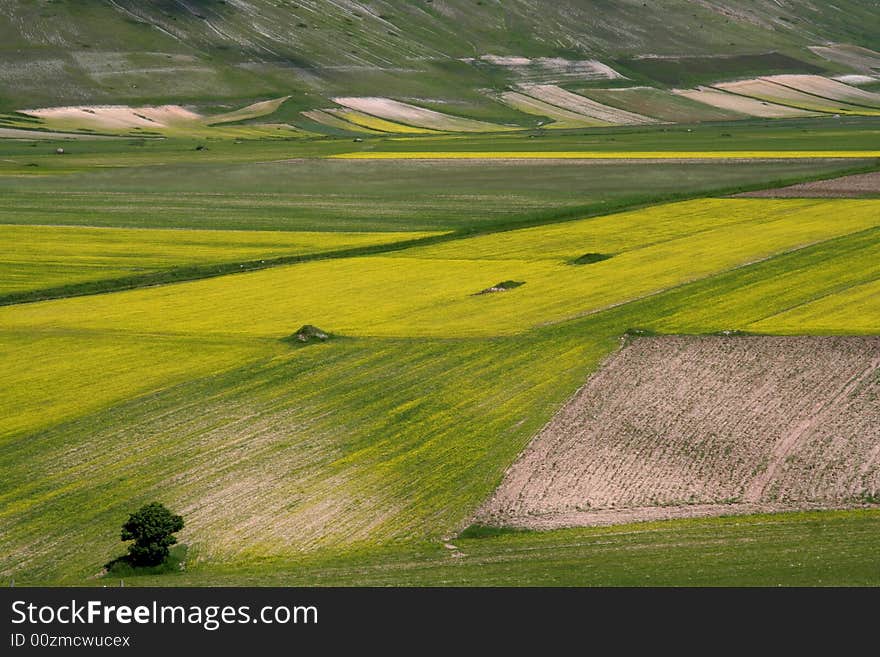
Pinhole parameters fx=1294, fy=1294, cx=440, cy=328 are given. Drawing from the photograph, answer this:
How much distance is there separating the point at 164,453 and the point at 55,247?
44.6 m

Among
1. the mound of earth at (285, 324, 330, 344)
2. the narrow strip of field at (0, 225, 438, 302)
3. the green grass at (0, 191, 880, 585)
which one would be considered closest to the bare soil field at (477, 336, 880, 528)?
the green grass at (0, 191, 880, 585)

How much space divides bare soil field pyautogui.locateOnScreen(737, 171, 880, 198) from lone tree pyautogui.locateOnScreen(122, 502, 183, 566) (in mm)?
75811

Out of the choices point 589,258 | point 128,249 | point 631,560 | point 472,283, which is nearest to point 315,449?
point 631,560

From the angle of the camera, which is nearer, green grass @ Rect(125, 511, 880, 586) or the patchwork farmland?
green grass @ Rect(125, 511, 880, 586)

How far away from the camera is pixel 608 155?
5453 inches

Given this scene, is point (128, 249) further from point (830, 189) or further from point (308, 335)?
point (830, 189)

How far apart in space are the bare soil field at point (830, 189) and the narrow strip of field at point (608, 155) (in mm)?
21301

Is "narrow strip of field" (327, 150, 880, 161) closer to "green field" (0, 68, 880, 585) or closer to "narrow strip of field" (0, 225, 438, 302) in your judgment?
"green field" (0, 68, 880, 585)

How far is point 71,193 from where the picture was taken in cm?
10919

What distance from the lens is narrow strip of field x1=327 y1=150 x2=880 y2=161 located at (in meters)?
132

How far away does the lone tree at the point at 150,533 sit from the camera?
33.5m

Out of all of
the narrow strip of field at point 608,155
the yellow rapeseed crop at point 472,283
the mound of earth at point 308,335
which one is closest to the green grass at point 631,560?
the mound of earth at point 308,335

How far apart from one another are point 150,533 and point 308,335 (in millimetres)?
23070
